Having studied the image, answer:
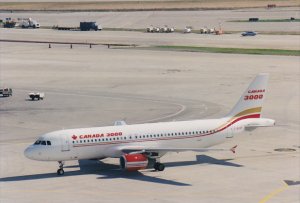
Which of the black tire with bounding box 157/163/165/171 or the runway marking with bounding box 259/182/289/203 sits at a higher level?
the black tire with bounding box 157/163/165/171

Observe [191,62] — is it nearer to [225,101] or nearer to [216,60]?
[216,60]

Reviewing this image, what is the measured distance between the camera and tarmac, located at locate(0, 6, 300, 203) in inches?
2488

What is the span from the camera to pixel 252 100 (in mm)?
75500

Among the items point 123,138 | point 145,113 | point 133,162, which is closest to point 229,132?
point 123,138

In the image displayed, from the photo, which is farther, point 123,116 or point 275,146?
point 123,116

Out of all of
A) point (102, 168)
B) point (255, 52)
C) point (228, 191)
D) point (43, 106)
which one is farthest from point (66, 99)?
point (255, 52)

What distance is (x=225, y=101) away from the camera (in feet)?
371

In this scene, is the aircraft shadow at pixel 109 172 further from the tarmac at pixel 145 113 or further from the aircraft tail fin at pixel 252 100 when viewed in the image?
the aircraft tail fin at pixel 252 100

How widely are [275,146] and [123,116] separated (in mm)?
26879

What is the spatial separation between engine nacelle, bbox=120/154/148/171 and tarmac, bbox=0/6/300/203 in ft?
3.10

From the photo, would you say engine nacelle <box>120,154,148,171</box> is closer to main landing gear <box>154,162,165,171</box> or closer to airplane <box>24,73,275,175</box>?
airplane <box>24,73,275,175</box>

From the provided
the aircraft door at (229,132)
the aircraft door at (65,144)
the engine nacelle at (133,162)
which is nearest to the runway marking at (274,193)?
the aircraft door at (229,132)

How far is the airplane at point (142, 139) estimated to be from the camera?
66.8 m

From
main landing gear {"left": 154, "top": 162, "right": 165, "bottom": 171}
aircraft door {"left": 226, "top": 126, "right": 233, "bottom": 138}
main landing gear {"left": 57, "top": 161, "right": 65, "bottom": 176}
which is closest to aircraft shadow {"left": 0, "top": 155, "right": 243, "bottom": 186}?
main landing gear {"left": 57, "top": 161, "right": 65, "bottom": 176}
